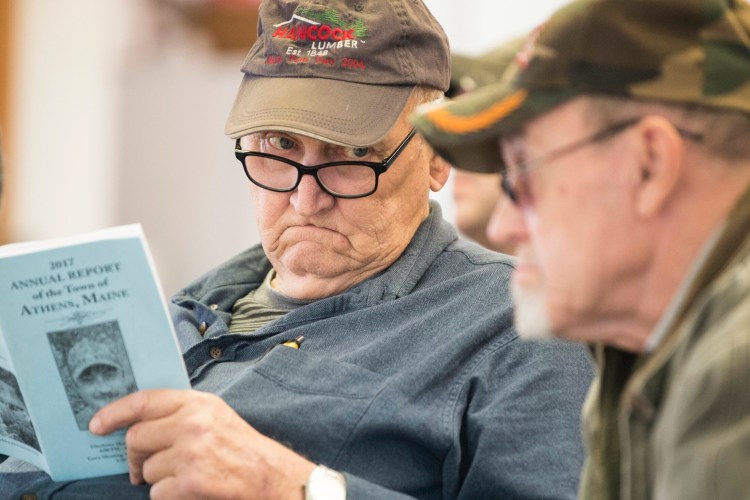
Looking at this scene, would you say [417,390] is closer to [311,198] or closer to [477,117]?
[311,198]

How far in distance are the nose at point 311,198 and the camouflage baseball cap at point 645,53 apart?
86cm

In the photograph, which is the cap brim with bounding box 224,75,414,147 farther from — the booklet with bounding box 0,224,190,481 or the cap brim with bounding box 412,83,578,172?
the cap brim with bounding box 412,83,578,172

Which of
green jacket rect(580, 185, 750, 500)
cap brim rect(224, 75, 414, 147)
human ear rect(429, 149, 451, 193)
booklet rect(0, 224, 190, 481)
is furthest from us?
human ear rect(429, 149, 451, 193)

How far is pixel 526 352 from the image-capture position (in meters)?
1.74

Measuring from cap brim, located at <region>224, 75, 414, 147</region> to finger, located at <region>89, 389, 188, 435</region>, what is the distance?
21.3 inches

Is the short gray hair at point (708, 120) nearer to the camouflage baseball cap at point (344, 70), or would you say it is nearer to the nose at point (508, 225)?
the nose at point (508, 225)

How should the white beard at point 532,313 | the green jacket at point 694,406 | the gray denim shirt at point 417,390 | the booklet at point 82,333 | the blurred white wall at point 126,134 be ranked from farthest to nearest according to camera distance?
A: the blurred white wall at point 126,134 < the gray denim shirt at point 417,390 < the booklet at point 82,333 < the white beard at point 532,313 < the green jacket at point 694,406

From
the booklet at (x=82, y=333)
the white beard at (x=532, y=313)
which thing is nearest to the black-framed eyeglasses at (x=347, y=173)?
the booklet at (x=82, y=333)

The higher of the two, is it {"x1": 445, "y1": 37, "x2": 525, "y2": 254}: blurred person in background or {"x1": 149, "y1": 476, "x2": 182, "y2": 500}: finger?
{"x1": 445, "y1": 37, "x2": 525, "y2": 254}: blurred person in background

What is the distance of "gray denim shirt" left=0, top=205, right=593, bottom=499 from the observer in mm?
1623

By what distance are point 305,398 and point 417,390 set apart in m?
0.19

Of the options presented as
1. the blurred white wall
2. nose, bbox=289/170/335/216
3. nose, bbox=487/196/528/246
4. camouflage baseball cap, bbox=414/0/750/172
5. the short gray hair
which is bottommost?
the blurred white wall

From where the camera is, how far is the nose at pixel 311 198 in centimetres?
190

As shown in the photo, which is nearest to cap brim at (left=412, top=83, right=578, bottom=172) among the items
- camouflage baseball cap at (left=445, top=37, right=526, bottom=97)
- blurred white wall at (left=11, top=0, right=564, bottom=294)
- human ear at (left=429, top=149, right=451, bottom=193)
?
camouflage baseball cap at (left=445, top=37, right=526, bottom=97)
